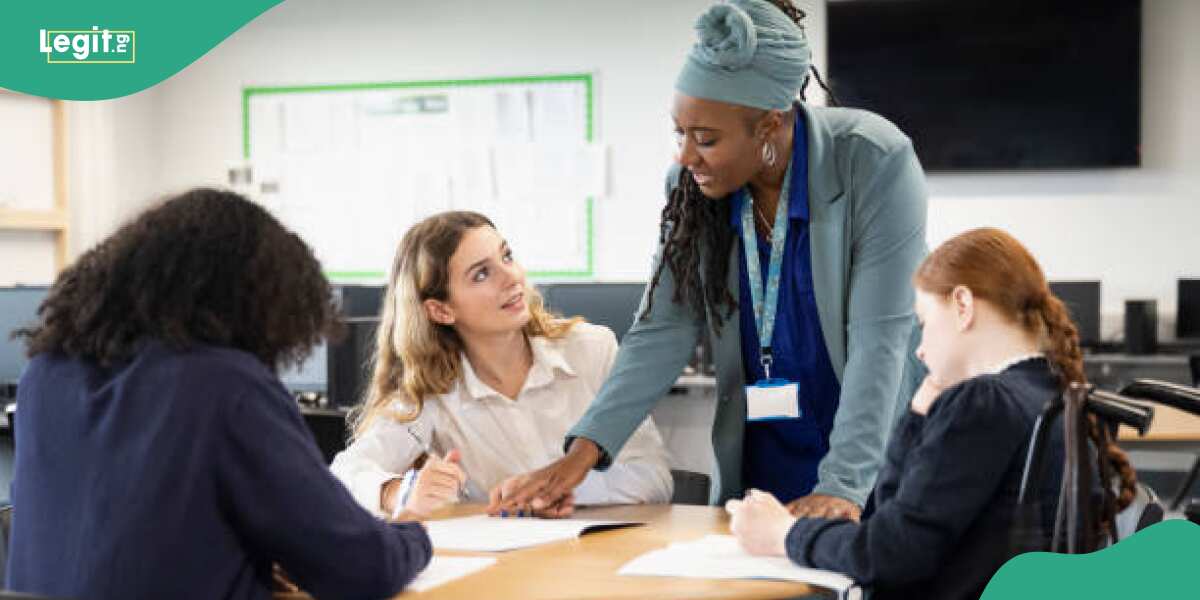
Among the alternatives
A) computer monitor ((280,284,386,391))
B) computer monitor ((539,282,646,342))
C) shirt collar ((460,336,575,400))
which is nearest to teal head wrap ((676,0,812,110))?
shirt collar ((460,336,575,400))

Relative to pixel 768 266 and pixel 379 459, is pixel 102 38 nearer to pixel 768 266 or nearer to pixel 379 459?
pixel 379 459

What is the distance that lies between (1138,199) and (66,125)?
18.0 ft

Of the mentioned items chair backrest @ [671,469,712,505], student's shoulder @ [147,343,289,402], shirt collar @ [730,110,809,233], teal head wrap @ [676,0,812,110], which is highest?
teal head wrap @ [676,0,812,110]

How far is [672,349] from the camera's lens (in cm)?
230

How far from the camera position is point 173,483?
1.35 m

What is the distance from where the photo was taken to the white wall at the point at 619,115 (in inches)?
256

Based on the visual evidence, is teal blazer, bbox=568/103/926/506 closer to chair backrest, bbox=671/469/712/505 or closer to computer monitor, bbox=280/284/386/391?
chair backrest, bbox=671/469/712/505

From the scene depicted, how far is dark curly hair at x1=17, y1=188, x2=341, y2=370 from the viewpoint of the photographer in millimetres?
1403

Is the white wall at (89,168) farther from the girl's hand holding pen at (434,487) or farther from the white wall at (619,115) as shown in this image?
the girl's hand holding pen at (434,487)

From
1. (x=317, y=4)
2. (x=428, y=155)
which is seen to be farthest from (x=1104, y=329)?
(x=317, y=4)

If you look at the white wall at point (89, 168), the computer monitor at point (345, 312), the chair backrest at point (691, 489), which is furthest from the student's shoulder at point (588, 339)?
the white wall at point (89, 168)

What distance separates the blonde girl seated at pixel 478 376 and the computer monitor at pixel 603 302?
4.42ft

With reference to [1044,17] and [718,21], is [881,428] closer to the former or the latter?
[718,21]

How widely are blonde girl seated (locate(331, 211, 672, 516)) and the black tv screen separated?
4438mm
